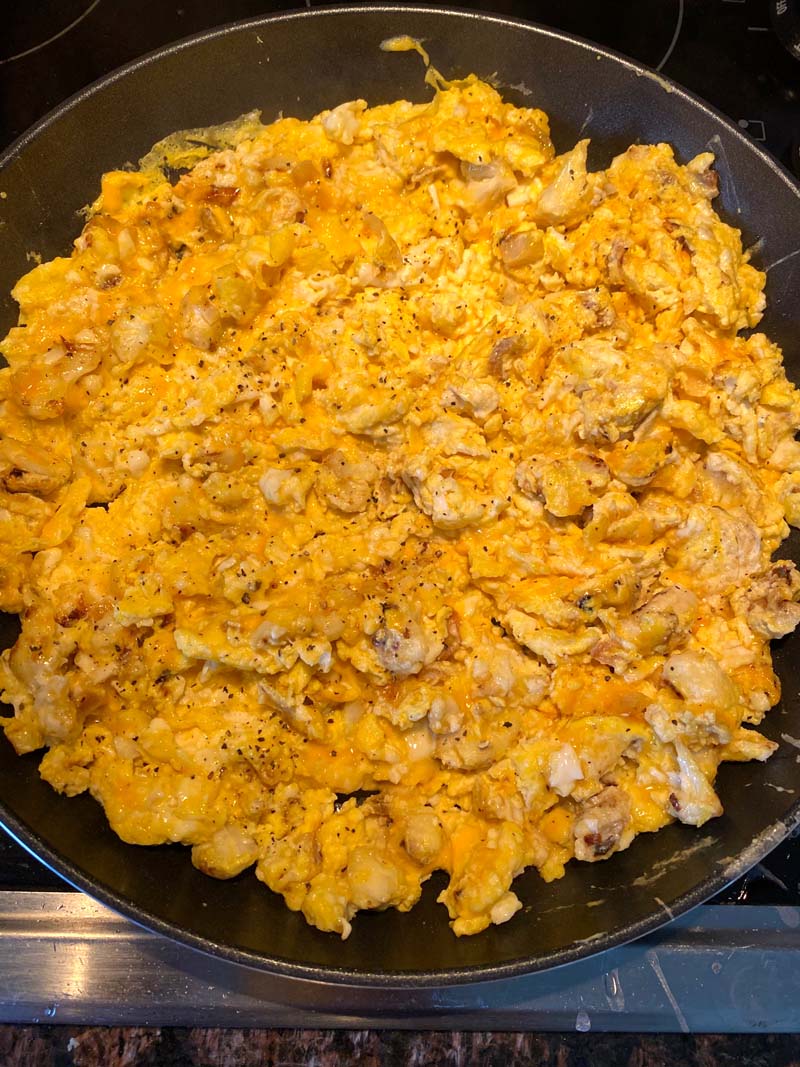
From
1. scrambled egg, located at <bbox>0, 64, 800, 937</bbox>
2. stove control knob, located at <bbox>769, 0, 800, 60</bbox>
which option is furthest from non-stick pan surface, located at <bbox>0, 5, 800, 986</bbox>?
stove control knob, located at <bbox>769, 0, 800, 60</bbox>

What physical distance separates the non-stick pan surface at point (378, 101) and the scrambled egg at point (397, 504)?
3.2 inches

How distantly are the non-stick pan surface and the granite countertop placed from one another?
15.3 inches

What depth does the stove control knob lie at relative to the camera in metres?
3.07

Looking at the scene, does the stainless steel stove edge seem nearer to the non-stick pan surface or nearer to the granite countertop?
the granite countertop

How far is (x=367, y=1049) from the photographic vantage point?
216 centimetres

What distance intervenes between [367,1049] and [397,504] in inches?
61.0

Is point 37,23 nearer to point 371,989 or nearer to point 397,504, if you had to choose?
point 397,504

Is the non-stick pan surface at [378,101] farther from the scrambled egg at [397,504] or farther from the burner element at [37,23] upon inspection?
the burner element at [37,23]

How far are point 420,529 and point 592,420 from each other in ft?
1.98

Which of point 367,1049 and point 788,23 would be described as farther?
point 788,23

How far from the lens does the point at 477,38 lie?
8.55 ft

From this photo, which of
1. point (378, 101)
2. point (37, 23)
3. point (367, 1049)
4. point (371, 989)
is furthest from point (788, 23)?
point (367, 1049)

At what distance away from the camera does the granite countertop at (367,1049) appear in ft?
6.98

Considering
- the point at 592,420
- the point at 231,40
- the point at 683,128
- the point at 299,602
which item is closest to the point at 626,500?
the point at 592,420
